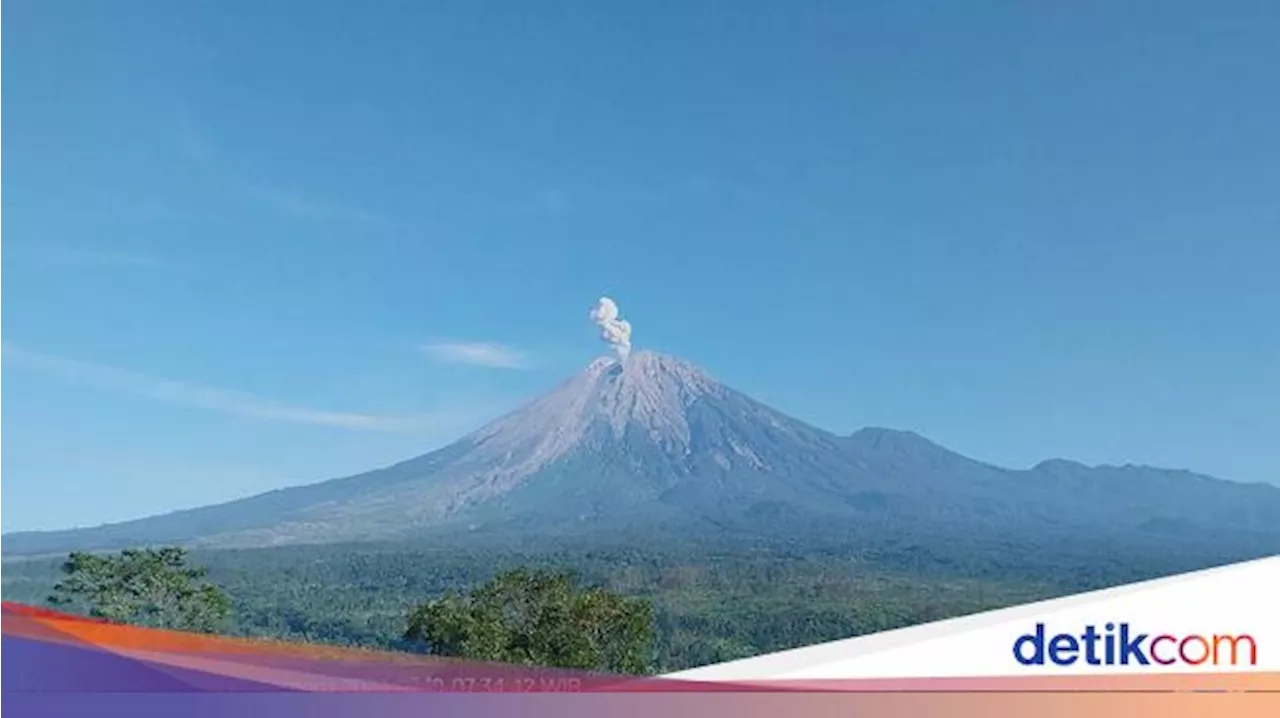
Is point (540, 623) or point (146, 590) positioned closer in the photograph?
point (540, 623)

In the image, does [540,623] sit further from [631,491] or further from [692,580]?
[631,491]

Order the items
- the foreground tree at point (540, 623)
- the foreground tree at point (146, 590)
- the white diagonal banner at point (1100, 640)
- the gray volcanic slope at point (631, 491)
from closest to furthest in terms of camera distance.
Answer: the white diagonal banner at point (1100, 640), the foreground tree at point (540, 623), the foreground tree at point (146, 590), the gray volcanic slope at point (631, 491)

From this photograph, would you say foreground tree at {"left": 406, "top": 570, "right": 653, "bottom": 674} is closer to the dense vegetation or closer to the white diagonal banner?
the dense vegetation

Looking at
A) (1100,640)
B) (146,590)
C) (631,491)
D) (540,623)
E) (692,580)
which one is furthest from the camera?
(631,491)

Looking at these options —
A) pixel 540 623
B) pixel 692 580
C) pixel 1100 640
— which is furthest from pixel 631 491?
pixel 1100 640

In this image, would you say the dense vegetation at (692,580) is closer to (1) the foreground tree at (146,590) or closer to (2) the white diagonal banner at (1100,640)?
(1) the foreground tree at (146,590)

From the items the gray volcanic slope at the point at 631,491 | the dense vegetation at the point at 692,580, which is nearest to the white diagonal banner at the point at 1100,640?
the dense vegetation at the point at 692,580
